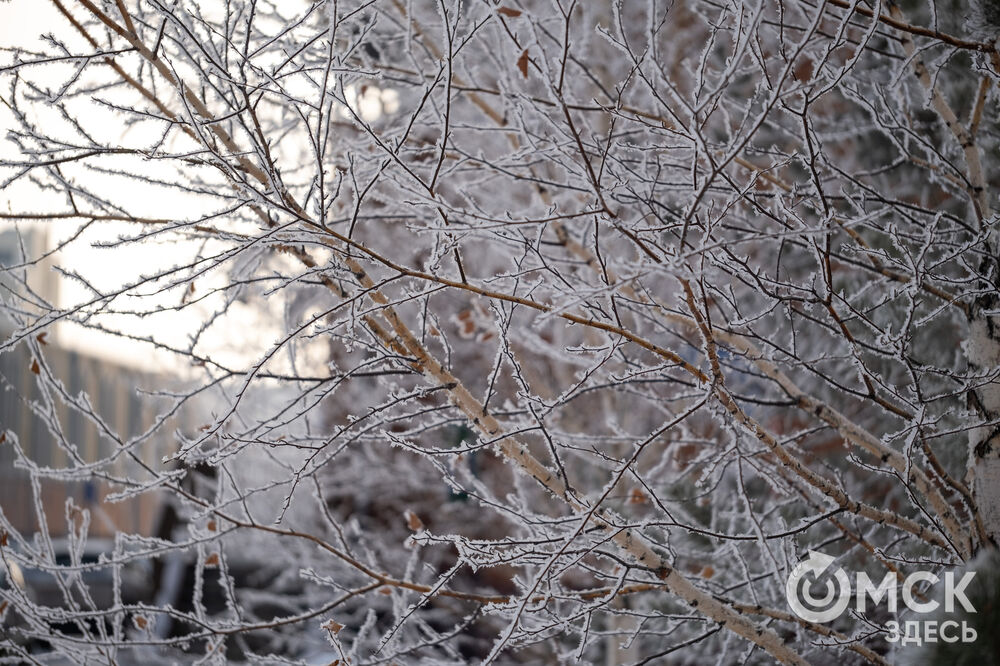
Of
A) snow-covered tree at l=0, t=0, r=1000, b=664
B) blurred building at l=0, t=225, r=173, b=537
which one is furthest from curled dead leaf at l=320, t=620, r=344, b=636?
blurred building at l=0, t=225, r=173, b=537

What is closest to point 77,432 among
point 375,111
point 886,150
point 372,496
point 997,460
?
point 372,496

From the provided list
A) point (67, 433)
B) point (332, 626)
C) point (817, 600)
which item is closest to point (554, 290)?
point (332, 626)

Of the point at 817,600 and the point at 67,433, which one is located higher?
the point at 67,433

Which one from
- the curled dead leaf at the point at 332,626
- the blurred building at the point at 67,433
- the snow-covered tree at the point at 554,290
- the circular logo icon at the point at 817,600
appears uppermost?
the blurred building at the point at 67,433

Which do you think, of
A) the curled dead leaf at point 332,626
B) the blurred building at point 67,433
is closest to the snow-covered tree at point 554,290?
the curled dead leaf at point 332,626

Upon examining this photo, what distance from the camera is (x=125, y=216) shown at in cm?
231

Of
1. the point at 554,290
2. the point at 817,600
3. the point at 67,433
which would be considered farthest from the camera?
the point at 67,433

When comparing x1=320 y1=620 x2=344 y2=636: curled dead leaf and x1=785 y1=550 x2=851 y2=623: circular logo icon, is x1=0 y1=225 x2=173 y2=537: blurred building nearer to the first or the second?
x1=320 y1=620 x2=344 y2=636: curled dead leaf

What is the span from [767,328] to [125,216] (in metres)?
5.02

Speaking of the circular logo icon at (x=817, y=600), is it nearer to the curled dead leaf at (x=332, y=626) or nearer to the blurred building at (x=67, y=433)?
the curled dead leaf at (x=332, y=626)

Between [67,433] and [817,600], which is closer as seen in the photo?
[817,600]

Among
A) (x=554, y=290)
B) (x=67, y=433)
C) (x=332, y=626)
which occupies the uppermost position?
(x=67, y=433)

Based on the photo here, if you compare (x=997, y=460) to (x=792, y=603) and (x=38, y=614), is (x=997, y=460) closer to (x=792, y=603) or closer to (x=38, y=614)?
(x=792, y=603)

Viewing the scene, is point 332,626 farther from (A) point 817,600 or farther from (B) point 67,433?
(B) point 67,433
